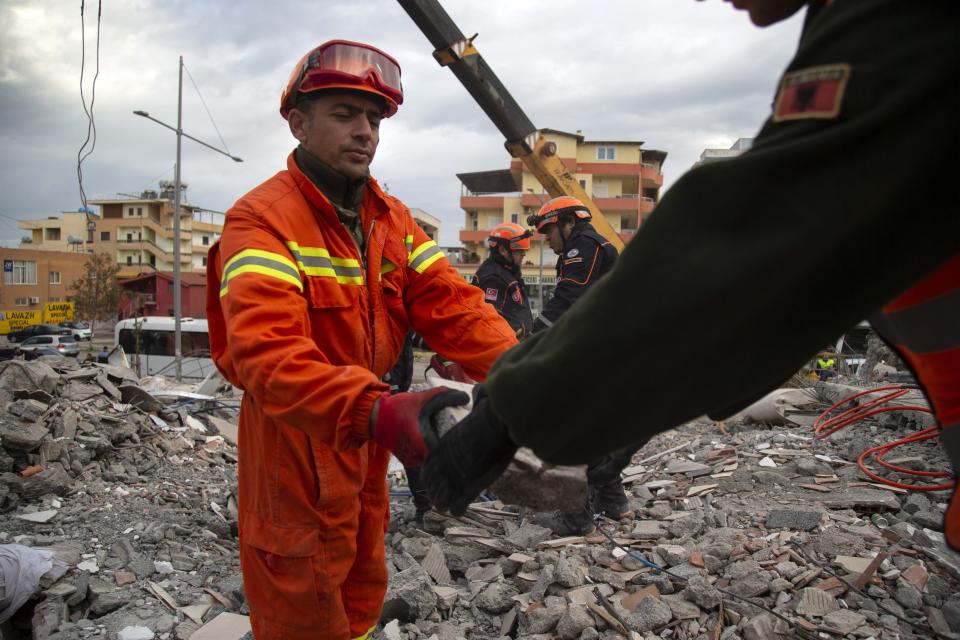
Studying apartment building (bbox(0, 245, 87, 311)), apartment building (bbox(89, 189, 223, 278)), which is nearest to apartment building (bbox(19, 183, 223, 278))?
apartment building (bbox(89, 189, 223, 278))

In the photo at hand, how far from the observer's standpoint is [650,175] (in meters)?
51.7

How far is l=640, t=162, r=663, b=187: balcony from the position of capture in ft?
167

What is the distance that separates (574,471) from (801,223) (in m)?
0.96

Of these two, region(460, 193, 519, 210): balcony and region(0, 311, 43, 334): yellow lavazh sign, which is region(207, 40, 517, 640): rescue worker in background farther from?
region(460, 193, 519, 210): balcony

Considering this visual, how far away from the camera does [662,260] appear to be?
2.56 ft

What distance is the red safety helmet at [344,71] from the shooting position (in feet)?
7.18

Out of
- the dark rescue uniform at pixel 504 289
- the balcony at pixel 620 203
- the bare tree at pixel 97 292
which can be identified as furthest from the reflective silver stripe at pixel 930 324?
the balcony at pixel 620 203

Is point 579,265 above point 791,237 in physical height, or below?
above

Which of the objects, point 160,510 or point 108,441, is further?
point 108,441

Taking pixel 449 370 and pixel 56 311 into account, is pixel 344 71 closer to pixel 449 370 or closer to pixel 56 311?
pixel 449 370

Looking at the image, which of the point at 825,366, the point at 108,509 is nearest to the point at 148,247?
the point at 825,366

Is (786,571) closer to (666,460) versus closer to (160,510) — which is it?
(666,460)

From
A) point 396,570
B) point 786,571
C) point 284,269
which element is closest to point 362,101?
point 284,269

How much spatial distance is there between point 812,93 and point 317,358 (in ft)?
4.30
